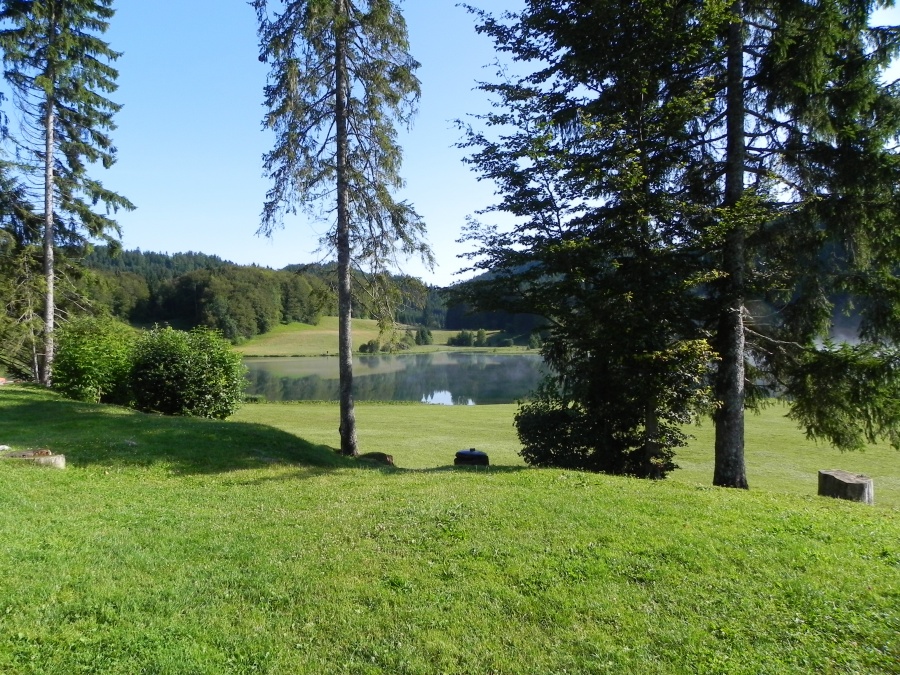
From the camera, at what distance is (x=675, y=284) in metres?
9.45

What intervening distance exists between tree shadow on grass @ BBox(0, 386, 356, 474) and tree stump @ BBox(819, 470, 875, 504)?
8.56 metres

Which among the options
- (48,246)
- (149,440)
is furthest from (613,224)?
(48,246)

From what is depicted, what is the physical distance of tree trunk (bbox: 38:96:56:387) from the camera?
18.3 meters

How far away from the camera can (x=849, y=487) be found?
356 inches

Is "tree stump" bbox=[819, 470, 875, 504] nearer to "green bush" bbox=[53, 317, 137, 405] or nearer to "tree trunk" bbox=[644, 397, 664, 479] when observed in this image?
"tree trunk" bbox=[644, 397, 664, 479]

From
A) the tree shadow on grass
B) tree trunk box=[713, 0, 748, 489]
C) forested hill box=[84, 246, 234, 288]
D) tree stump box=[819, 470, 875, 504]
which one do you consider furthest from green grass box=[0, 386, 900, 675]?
forested hill box=[84, 246, 234, 288]

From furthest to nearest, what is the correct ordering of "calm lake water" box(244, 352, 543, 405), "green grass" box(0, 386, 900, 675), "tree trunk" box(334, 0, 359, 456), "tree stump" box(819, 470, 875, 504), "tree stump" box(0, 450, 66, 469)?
"calm lake water" box(244, 352, 543, 405) → "tree trunk" box(334, 0, 359, 456) → "tree stump" box(819, 470, 875, 504) → "tree stump" box(0, 450, 66, 469) → "green grass" box(0, 386, 900, 675)

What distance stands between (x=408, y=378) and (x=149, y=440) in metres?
55.0

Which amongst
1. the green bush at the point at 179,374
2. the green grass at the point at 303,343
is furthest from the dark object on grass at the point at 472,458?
the green grass at the point at 303,343

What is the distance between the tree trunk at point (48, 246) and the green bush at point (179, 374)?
601 cm

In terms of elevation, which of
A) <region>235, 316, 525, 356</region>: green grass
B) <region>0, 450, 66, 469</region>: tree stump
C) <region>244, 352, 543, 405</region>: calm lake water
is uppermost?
<region>235, 316, 525, 356</region>: green grass

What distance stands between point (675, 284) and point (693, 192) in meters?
2.38

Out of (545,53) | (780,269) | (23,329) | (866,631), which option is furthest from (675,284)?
(23,329)

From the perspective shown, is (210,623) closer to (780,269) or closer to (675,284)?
(675,284)
